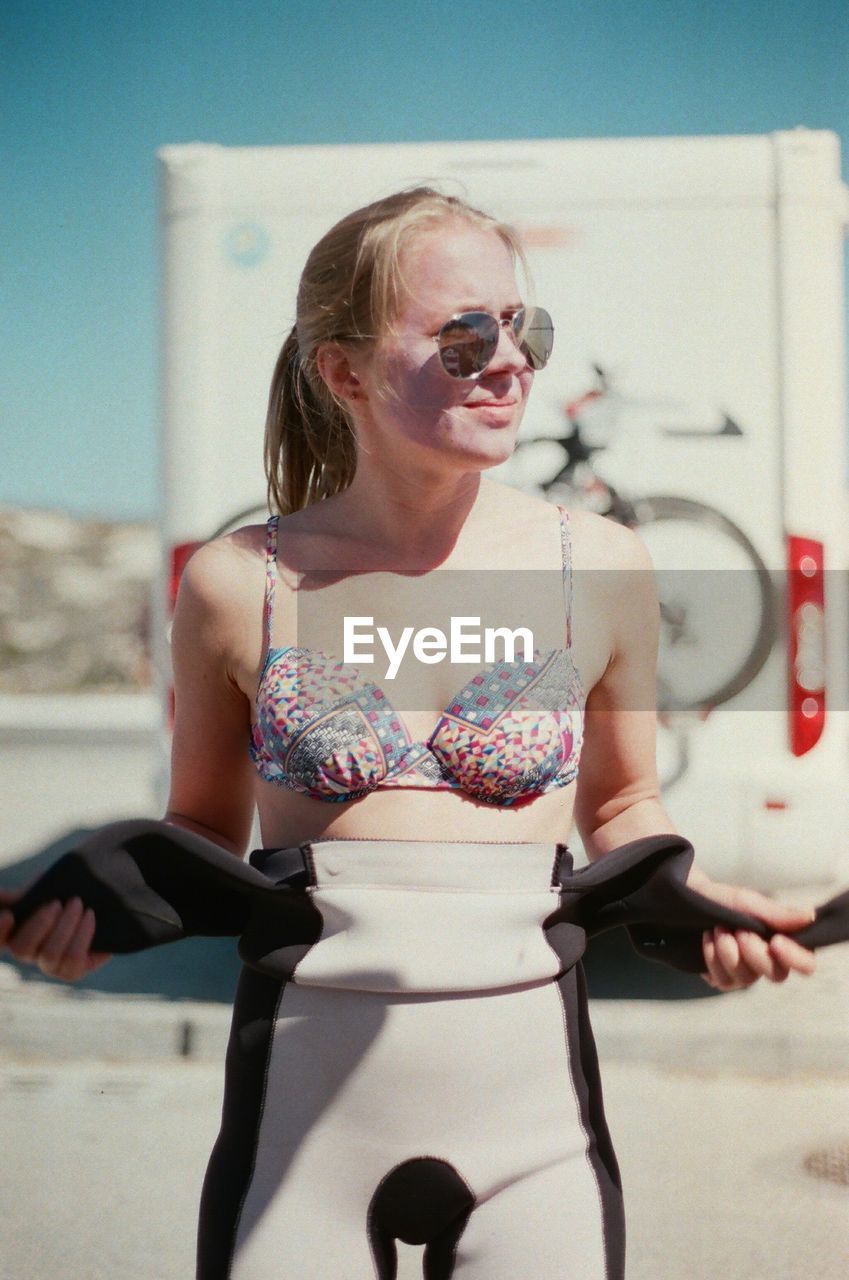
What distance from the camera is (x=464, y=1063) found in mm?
1336

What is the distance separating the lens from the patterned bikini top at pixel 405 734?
4.52 ft

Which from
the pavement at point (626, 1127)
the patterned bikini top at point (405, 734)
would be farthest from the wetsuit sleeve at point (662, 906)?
the pavement at point (626, 1127)

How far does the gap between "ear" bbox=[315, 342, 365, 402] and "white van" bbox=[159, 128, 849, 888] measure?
8.47ft

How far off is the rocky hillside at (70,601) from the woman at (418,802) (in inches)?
706

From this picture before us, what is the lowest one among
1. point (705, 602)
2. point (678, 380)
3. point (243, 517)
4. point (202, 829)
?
point (202, 829)

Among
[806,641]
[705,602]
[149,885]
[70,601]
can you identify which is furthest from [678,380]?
[70,601]

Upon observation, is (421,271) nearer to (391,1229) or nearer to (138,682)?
(391,1229)

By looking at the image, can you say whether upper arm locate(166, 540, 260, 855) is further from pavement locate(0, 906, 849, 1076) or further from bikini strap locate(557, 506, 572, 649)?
pavement locate(0, 906, 849, 1076)

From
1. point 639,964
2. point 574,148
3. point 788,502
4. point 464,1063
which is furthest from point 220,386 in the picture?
point 464,1063

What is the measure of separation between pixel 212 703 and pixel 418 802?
0.27 m

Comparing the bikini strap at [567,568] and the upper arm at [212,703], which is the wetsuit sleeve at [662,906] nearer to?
the bikini strap at [567,568]

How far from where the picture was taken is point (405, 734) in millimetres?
1411

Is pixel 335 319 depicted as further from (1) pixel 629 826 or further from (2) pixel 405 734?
(1) pixel 629 826

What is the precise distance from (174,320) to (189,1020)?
2222 millimetres
